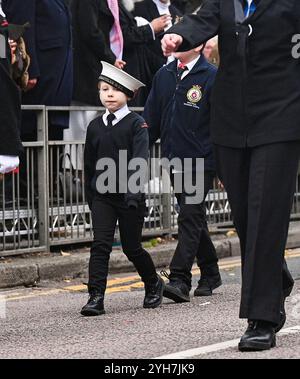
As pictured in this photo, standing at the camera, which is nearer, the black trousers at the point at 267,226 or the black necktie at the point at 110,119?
the black trousers at the point at 267,226

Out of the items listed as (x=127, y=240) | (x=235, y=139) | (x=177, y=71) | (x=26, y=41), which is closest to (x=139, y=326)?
(x=127, y=240)

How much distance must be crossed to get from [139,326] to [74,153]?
3669mm

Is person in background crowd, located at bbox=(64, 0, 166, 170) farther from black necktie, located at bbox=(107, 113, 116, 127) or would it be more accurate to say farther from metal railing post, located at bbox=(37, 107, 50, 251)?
black necktie, located at bbox=(107, 113, 116, 127)

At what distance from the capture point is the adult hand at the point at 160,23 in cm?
1169

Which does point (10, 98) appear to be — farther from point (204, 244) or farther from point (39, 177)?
point (39, 177)

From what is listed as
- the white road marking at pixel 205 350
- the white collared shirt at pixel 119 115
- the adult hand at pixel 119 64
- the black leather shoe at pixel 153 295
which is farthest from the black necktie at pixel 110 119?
the adult hand at pixel 119 64

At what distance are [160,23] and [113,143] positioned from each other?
3.89 metres

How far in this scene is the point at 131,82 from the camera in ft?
26.8

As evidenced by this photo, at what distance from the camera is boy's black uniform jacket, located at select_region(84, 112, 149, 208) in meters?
8.05

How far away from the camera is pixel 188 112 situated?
28.7 feet

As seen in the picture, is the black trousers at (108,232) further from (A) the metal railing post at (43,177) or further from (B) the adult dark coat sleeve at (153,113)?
(A) the metal railing post at (43,177)

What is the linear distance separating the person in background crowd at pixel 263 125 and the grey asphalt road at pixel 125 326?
0.31m

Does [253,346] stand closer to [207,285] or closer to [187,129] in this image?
[207,285]
